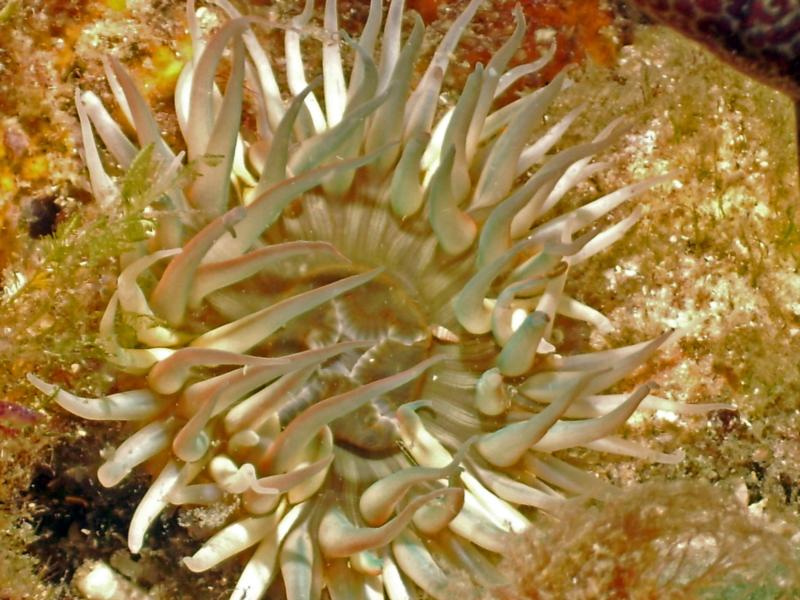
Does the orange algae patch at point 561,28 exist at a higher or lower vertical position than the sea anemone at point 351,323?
higher

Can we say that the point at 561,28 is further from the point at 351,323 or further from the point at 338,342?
the point at 338,342

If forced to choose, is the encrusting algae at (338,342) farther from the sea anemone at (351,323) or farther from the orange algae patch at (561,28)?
the orange algae patch at (561,28)

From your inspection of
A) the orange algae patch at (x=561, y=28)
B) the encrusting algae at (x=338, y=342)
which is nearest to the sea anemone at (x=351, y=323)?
the encrusting algae at (x=338, y=342)

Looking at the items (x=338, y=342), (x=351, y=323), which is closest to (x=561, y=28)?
(x=351, y=323)

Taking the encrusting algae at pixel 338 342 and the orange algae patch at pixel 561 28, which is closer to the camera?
the encrusting algae at pixel 338 342

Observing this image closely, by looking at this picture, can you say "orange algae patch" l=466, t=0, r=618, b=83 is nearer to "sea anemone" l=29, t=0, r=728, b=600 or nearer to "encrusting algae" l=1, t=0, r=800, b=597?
"sea anemone" l=29, t=0, r=728, b=600

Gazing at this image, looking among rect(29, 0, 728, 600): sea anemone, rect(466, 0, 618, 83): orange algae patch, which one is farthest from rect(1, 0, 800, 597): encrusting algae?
rect(466, 0, 618, 83): orange algae patch

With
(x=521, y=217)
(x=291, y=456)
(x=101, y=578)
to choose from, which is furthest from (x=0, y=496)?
(x=521, y=217)

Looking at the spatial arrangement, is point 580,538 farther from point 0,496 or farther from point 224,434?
point 0,496
